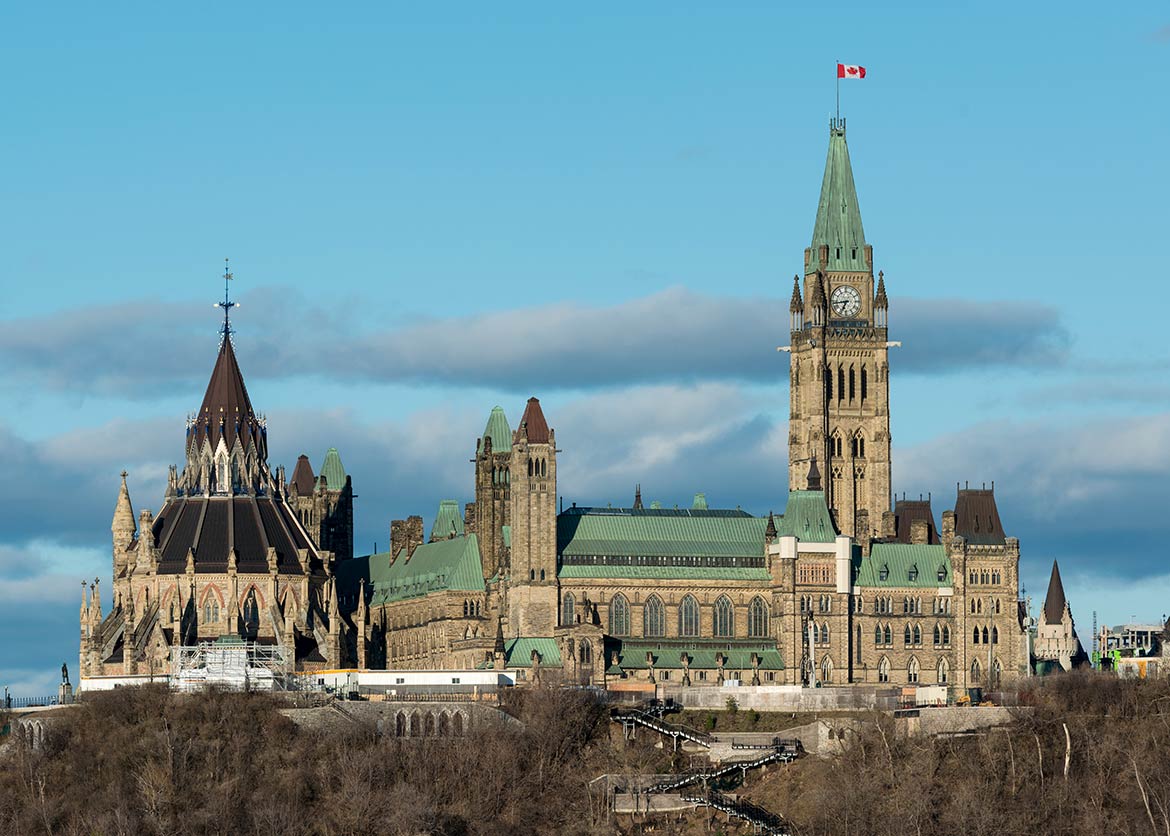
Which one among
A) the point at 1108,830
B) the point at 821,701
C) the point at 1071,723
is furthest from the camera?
the point at 821,701

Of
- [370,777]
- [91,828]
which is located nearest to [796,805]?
[370,777]

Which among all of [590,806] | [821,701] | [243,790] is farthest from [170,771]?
[821,701]

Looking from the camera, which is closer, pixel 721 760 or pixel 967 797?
pixel 967 797

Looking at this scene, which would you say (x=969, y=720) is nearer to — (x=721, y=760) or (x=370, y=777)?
(x=721, y=760)

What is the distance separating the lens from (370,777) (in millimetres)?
179000

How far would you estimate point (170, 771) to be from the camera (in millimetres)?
178375

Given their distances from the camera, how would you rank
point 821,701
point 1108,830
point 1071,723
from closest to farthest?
point 1108,830, point 1071,723, point 821,701

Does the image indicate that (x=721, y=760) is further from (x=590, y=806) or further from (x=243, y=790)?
(x=243, y=790)

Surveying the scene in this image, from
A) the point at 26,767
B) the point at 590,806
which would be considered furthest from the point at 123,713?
the point at 590,806

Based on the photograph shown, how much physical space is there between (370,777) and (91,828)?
1483 cm

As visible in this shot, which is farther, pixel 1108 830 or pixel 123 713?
pixel 123 713

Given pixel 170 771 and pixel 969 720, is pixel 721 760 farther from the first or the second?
pixel 170 771

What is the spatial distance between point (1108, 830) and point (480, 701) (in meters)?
41.6

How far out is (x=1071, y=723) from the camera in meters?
186
